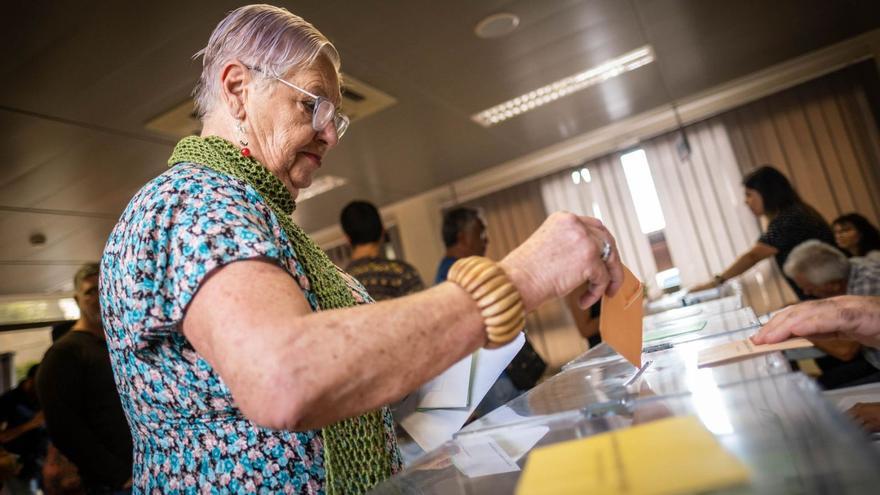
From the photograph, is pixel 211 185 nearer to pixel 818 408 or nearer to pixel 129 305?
pixel 129 305

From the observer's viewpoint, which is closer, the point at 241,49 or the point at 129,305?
the point at 129,305

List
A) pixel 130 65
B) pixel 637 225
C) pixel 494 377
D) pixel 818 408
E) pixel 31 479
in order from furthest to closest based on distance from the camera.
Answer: pixel 637 225
pixel 31 479
pixel 130 65
pixel 494 377
pixel 818 408

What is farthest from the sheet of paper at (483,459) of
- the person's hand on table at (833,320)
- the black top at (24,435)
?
the black top at (24,435)

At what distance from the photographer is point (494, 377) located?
809mm

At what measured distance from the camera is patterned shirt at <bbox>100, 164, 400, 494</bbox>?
0.63 m

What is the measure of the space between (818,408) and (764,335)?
46 centimetres

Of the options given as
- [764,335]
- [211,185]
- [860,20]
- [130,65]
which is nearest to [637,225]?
[860,20]

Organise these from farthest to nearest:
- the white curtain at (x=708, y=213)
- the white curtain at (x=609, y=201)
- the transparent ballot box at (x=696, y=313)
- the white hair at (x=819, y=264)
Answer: the white curtain at (x=609, y=201)
the white curtain at (x=708, y=213)
the white hair at (x=819, y=264)
the transparent ballot box at (x=696, y=313)

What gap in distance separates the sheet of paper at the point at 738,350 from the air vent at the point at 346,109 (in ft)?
8.49

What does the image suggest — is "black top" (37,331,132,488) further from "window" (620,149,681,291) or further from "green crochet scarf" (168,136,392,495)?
"window" (620,149,681,291)

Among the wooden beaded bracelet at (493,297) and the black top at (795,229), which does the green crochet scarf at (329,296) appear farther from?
the black top at (795,229)

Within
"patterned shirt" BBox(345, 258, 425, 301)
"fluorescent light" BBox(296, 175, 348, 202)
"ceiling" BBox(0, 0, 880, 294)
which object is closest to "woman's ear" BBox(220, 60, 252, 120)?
"patterned shirt" BBox(345, 258, 425, 301)

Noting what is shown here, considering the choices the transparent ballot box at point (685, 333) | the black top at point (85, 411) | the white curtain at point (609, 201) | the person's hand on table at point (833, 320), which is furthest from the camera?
the white curtain at point (609, 201)

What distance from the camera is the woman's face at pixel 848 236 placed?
4.19 m
